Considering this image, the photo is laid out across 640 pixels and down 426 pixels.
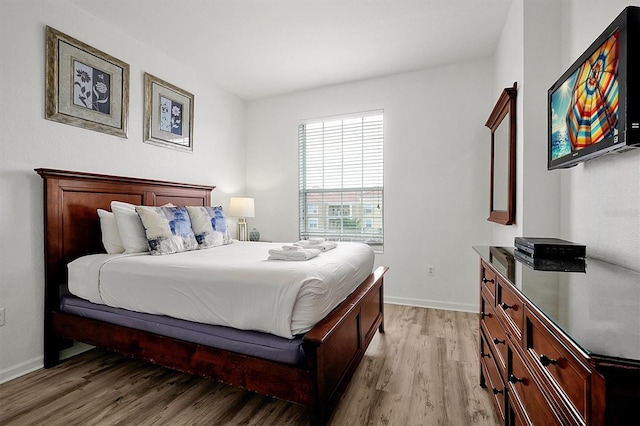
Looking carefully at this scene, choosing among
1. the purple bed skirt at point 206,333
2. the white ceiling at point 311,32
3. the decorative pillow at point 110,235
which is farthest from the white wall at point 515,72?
the decorative pillow at point 110,235

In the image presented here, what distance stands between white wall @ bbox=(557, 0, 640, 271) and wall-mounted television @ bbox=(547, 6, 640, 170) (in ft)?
0.38

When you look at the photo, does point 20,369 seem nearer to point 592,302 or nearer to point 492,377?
point 492,377

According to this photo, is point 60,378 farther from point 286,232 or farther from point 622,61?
point 622,61

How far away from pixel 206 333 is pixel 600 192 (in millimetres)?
2216

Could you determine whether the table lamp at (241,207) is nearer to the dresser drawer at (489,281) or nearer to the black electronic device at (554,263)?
the dresser drawer at (489,281)

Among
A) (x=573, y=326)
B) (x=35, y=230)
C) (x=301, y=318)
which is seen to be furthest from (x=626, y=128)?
(x=35, y=230)

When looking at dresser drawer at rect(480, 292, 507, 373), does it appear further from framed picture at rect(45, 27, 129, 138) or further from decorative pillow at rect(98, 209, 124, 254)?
framed picture at rect(45, 27, 129, 138)

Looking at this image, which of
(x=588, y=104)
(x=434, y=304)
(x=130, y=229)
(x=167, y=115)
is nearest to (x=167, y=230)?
(x=130, y=229)

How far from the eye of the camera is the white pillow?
2414 millimetres

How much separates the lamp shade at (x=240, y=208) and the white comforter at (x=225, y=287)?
1799mm

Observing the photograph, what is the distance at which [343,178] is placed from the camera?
13.6ft

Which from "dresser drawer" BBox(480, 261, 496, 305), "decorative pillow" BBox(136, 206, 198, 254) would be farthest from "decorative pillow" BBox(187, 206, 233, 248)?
"dresser drawer" BBox(480, 261, 496, 305)

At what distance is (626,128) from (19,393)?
3.50 m

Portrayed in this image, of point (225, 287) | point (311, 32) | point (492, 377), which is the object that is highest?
point (311, 32)
